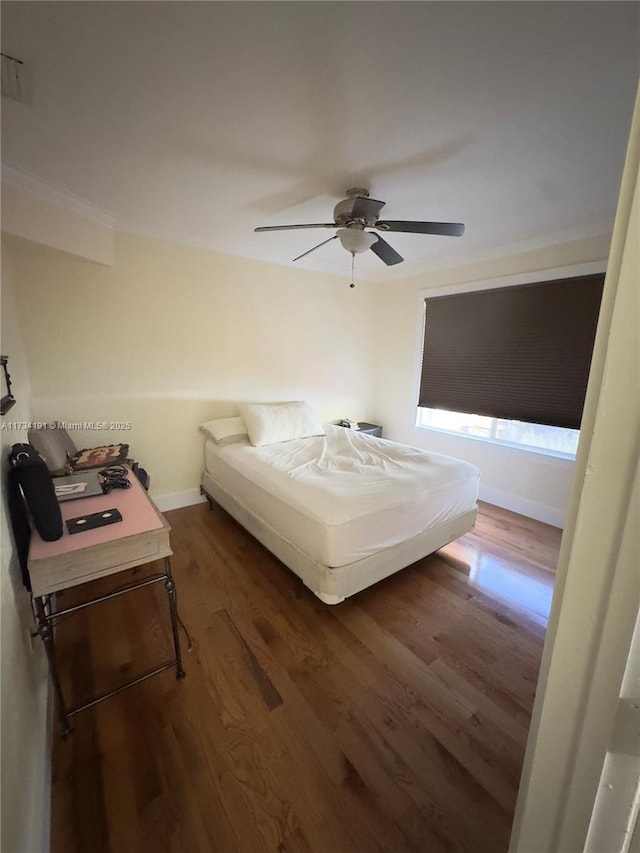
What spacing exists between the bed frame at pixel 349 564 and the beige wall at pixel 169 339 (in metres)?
1.05

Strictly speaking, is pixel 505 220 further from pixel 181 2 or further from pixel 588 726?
pixel 588 726

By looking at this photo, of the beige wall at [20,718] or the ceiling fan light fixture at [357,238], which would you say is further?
the ceiling fan light fixture at [357,238]

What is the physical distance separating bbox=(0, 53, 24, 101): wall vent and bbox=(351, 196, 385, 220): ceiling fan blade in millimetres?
1408

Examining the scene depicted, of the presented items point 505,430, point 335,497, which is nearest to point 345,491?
point 335,497

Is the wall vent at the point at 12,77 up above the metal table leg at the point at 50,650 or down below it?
above

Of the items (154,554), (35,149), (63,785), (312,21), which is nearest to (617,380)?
(312,21)

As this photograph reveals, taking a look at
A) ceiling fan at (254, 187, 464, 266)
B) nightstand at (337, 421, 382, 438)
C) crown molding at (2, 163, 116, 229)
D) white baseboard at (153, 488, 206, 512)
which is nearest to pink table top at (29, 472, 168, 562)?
white baseboard at (153, 488, 206, 512)

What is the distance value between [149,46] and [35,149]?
38.5 inches

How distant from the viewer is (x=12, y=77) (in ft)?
3.96

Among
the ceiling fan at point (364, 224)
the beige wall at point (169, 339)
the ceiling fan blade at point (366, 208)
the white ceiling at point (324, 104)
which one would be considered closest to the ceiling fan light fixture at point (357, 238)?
the ceiling fan at point (364, 224)

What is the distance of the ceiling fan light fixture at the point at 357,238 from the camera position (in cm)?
204

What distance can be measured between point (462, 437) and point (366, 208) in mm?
2494

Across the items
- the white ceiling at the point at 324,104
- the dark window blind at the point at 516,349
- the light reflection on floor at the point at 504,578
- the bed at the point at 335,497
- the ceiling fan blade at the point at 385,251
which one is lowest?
the light reflection on floor at the point at 504,578

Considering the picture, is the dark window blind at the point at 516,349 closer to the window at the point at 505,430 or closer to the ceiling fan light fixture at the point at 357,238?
the window at the point at 505,430
